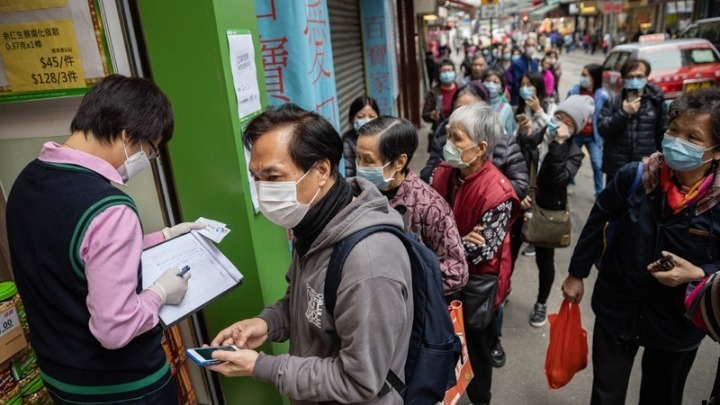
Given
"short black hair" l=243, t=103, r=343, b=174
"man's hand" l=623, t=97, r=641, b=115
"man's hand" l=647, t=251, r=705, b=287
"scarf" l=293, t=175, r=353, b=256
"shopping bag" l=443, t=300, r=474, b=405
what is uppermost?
"short black hair" l=243, t=103, r=343, b=174

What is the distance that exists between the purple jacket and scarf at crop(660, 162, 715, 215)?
87 cm

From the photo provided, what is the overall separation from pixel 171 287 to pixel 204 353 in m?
0.33

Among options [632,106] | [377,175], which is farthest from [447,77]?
[377,175]

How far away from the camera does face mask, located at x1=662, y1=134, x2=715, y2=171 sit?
1.90m

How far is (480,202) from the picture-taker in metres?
2.42

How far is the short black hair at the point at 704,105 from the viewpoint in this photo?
6.13 ft

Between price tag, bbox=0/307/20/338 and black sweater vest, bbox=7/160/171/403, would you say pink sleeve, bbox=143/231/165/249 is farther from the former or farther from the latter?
price tag, bbox=0/307/20/338

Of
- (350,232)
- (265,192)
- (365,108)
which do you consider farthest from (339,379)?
(365,108)

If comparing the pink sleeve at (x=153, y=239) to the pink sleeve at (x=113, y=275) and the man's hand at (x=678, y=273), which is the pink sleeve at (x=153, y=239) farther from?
the man's hand at (x=678, y=273)

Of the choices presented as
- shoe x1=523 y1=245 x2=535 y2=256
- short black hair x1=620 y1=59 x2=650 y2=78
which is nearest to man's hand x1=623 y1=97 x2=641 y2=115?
short black hair x1=620 y1=59 x2=650 y2=78

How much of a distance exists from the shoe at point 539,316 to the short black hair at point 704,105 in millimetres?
2195

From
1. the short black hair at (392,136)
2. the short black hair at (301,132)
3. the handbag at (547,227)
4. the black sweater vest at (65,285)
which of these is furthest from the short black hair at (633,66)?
the black sweater vest at (65,285)

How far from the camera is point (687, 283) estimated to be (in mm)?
1919

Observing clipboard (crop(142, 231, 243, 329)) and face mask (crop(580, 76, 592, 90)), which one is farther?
face mask (crop(580, 76, 592, 90))
